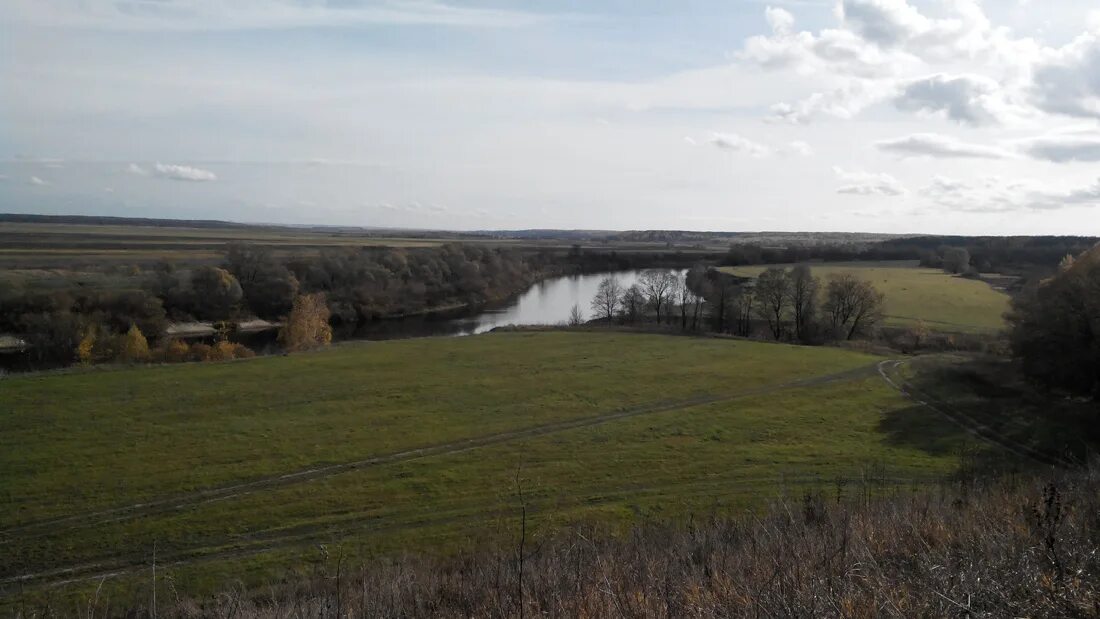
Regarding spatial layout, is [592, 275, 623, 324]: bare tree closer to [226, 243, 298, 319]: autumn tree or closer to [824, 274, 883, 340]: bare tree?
[824, 274, 883, 340]: bare tree

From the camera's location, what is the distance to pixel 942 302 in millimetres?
56594

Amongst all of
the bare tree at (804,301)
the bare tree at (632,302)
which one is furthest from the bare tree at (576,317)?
the bare tree at (804,301)

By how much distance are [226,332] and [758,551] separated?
53.8 metres

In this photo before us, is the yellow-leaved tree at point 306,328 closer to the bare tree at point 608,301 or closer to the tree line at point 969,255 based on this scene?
the bare tree at point 608,301

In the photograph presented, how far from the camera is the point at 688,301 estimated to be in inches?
2384

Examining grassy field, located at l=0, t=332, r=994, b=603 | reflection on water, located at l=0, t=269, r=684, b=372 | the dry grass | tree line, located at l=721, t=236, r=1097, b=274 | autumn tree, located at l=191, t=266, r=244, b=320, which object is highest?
tree line, located at l=721, t=236, r=1097, b=274

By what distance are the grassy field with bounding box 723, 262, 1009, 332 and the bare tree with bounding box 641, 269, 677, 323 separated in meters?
14.7

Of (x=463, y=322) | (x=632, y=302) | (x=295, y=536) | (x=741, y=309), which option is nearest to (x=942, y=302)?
(x=741, y=309)

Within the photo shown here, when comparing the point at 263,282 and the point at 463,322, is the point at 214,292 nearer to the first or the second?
the point at 263,282

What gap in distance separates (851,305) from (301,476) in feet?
143

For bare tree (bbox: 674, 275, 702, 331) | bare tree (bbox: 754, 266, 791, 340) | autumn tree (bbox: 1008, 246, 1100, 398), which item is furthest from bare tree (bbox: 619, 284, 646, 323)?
autumn tree (bbox: 1008, 246, 1100, 398)

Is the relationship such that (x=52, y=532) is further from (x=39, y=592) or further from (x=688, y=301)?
(x=688, y=301)

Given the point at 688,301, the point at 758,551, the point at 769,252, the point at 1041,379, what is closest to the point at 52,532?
the point at 758,551

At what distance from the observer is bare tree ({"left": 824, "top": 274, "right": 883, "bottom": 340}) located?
50344 mm
